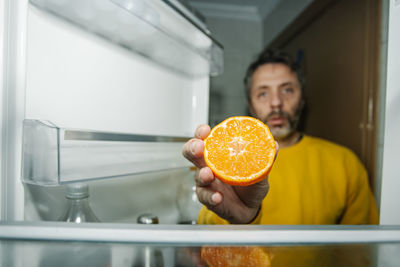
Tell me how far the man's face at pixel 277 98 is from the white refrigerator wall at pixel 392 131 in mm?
679

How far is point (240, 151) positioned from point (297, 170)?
73 cm

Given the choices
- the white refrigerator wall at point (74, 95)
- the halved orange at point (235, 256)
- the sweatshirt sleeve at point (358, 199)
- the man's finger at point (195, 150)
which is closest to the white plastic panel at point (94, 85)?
the white refrigerator wall at point (74, 95)

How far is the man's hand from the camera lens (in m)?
0.43

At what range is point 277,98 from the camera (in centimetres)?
111

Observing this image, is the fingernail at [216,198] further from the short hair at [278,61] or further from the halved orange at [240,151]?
the short hair at [278,61]

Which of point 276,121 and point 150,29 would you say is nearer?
point 150,29

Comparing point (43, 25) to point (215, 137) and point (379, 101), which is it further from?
point (379, 101)

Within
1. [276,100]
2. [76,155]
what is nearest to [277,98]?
[276,100]

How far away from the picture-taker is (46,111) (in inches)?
18.0

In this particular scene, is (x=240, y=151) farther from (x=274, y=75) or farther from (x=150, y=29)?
(x=274, y=75)

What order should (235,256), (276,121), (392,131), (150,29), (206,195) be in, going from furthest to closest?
(276,121) → (150,29) → (206,195) → (392,131) → (235,256)

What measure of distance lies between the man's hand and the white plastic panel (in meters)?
0.27

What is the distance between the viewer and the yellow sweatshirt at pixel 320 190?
92 centimetres

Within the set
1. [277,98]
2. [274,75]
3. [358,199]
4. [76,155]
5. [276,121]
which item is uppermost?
[274,75]
